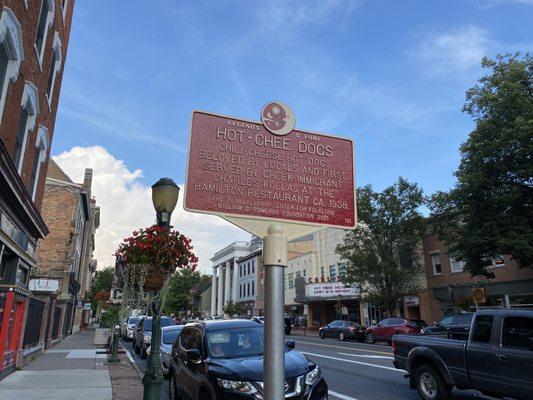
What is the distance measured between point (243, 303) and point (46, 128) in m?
58.9

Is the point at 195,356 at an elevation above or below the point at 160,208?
below

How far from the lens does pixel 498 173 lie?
2250 centimetres

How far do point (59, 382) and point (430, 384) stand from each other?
9190 mm

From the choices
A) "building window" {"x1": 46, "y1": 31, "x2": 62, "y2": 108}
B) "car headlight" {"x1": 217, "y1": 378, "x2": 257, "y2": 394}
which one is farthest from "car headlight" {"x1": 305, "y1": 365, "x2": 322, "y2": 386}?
"building window" {"x1": 46, "y1": 31, "x2": 62, "y2": 108}

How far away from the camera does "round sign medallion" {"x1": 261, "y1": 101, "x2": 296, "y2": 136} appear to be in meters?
4.00

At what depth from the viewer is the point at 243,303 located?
232 ft

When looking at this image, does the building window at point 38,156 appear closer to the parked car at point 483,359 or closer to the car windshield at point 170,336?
the car windshield at point 170,336

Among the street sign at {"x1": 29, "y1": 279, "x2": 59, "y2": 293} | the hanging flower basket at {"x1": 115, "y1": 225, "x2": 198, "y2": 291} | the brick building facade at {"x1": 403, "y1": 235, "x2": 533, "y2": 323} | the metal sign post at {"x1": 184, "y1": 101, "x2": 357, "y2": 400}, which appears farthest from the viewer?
the brick building facade at {"x1": 403, "y1": 235, "x2": 533, "y2": 323}

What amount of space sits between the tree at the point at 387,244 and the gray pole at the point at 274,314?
28153 mm

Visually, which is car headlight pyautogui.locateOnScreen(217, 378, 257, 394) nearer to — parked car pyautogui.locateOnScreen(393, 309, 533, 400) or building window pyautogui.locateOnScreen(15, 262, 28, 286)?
parked car pyautogui.locateOnScreen(393, 309, 533, 400)

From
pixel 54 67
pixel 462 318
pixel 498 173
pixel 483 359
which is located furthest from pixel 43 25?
pixel 498 173

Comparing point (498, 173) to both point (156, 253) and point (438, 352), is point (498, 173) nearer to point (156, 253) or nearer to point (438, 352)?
point (438, 352)

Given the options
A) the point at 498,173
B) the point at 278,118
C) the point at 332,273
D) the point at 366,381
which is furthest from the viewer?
the point at 332,273

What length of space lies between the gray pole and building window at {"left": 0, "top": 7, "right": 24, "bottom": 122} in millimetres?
8814
